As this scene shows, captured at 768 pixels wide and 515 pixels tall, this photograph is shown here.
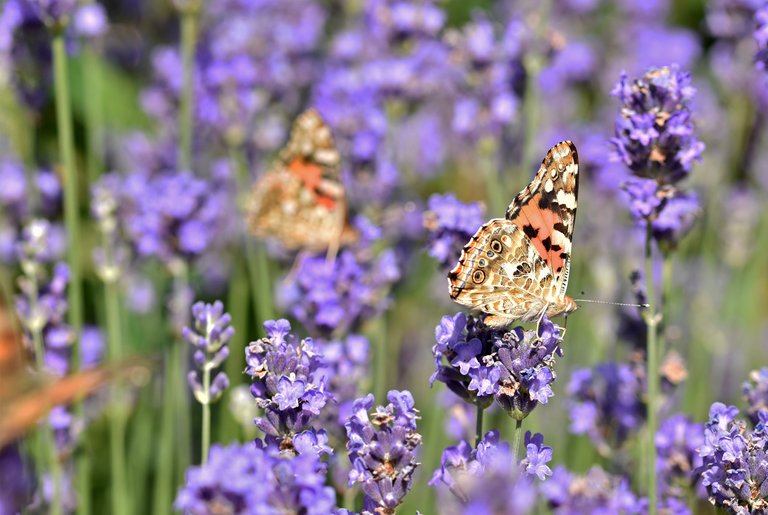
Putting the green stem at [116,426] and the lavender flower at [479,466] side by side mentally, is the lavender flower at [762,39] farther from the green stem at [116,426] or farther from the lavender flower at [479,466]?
the green stem at [116,426]

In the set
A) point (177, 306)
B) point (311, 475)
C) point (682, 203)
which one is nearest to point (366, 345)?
point (177, 306)

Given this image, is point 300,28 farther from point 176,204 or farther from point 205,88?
point 176,204

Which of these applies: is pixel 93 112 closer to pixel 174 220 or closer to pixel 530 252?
pixel 174 220

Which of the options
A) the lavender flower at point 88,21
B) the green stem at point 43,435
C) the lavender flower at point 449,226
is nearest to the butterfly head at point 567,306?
the lavender flower at point 449,226

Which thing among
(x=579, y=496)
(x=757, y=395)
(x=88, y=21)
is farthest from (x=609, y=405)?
(x=88, y=21)

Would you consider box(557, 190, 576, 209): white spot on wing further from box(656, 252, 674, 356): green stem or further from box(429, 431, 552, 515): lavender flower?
box(429, 431, 552, 515): lavender flower
